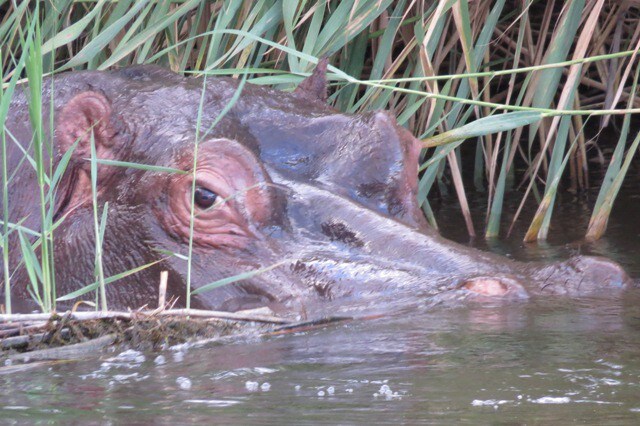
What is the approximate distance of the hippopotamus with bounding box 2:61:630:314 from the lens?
124 inches

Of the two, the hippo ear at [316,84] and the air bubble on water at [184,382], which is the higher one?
the hippo ear at [316,84]

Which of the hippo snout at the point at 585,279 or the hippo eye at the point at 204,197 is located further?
the hippo eye at the point at 204,197

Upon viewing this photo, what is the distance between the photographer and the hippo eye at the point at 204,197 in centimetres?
325

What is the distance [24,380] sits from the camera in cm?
250

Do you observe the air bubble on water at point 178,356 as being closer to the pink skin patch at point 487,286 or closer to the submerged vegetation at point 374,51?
the pink skin patch at point 487,286

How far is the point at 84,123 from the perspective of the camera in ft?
11.6

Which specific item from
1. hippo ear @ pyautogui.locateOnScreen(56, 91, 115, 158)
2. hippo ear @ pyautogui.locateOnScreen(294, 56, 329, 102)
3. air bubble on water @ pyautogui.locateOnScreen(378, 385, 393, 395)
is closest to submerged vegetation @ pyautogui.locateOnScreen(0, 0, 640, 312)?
→ hippo ear @ pyautogui.locateOnScreen(294, 56, 329, 102)

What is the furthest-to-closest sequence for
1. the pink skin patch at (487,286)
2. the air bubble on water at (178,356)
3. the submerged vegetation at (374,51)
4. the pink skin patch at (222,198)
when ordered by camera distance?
the submerged vegetation at (374,51)
the pink skin patch at (222,198)
the pink skin patch at (487,286)
the air bubble on water at (178,356)

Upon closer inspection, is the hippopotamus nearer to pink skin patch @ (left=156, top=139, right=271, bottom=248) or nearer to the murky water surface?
pink skin patch @ (left=156, top=139, right=271, bottom=248)

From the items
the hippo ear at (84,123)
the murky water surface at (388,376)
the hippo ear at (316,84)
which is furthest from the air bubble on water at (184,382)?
the hippo ear at (316,84)

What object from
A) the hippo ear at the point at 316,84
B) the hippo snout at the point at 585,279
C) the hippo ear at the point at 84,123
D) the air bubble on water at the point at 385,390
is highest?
the hippo ear at the point at 316,84

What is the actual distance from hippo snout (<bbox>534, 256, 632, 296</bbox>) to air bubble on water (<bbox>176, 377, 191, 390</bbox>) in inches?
43.1

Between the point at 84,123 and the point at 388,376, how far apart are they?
1.52m

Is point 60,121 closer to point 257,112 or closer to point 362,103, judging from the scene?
point 257,112
